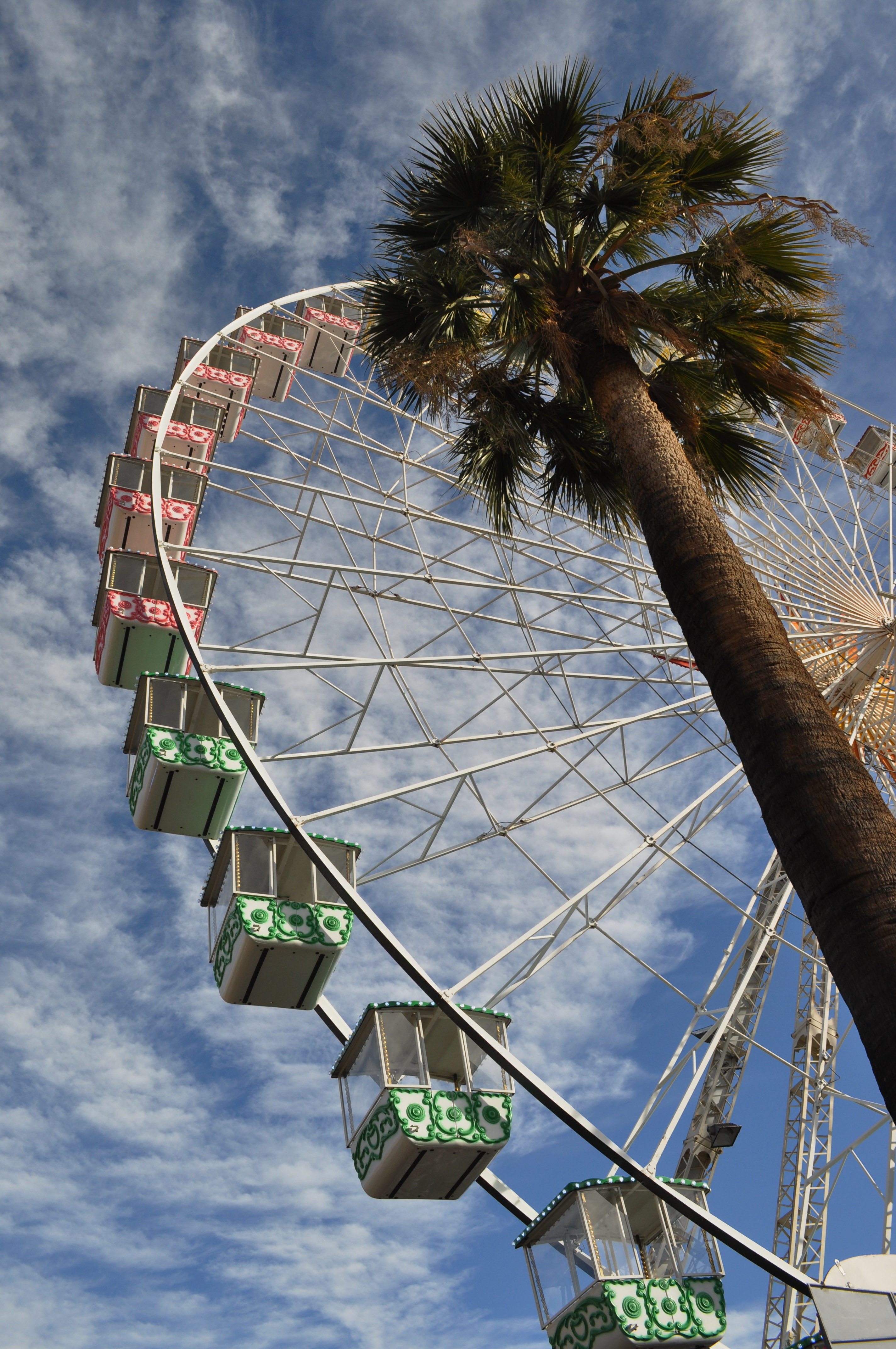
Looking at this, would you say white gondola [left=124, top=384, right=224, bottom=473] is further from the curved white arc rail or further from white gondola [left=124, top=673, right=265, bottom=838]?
Result: the curved white arc rail

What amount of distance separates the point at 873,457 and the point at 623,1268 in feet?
55.7

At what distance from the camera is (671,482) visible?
8250 mm

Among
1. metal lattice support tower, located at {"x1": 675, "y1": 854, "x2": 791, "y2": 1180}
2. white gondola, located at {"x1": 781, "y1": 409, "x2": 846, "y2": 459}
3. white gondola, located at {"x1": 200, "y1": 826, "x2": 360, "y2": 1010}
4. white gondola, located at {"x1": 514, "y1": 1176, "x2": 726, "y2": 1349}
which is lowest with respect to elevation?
metal lattice support tower, located at {"x1": 675, "y1": 854, "x2": 791, "y2": 1180}

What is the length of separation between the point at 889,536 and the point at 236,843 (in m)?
10.5

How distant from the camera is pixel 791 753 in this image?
20.1ft

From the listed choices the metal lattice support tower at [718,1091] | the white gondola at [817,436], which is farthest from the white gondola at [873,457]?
the metal lattice support tower at [718,1091]

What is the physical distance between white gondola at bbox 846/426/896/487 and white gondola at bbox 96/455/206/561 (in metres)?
13.2

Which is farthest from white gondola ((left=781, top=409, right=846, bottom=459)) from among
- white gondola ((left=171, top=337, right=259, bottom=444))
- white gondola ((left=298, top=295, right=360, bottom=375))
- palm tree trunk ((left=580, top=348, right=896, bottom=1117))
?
palm tree trunk ((left=580, top=348, right=896, bottom=1117))

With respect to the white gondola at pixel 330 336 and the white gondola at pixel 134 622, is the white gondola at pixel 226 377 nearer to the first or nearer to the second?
the white gondola at pixel 330 336

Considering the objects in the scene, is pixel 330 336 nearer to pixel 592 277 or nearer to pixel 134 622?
pixel 134 622

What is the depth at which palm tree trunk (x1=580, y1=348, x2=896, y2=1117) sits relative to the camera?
17.4 ft

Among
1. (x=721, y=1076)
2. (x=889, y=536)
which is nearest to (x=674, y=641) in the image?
(x=889, y=536)

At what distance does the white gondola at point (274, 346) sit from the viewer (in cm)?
2047

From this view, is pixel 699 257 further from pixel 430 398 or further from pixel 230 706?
pixel 230 706
